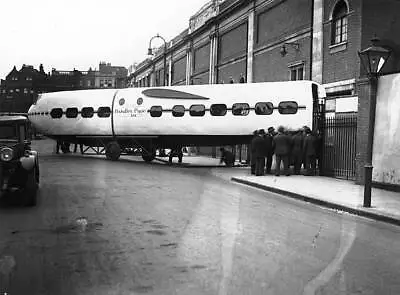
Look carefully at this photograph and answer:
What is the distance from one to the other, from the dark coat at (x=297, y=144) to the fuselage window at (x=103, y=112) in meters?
10.9

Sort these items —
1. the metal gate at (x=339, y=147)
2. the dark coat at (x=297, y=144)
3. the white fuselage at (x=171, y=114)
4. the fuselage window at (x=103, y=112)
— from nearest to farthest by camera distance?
the metal gate at (x=339, y=147) → the dark coat at (x=297, y=144) → the white fuselage at (x=171, y=114) → the fuselage window at (x=103, y=112)

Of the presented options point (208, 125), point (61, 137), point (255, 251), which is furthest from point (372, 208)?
point (61, 137)

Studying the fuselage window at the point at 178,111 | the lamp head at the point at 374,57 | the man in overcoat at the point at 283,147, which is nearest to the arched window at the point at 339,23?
the man in overcoat at the point at 283,147

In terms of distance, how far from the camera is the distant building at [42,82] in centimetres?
8312

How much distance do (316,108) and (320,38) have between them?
3.82 meters

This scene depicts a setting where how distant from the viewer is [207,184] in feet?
52.1

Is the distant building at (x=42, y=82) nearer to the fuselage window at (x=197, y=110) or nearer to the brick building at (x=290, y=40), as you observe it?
the brick building at (x=290, y=40)

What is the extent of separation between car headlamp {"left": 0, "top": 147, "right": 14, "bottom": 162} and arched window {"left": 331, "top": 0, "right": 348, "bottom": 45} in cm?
1597

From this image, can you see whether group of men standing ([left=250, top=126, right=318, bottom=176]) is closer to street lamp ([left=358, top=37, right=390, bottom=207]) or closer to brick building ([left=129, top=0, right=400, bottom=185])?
brick building ([left=129, top=0, right=400, bottom=185])

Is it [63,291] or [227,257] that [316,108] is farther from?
[63,291]

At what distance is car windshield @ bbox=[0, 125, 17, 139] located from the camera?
11.6m

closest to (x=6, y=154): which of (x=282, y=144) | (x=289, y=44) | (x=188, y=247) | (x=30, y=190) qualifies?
(x=30, y=190)

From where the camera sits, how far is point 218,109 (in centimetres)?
2347

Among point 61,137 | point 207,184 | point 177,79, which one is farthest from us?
point 177,79
